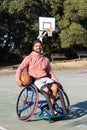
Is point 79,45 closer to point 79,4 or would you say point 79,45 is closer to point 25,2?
point 79,4

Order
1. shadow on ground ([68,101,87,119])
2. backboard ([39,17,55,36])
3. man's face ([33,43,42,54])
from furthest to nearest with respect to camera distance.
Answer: backboard ([39,17,55,36]), shadow on ground ([68,101,87,119]), man's face ([33,43,42,54])

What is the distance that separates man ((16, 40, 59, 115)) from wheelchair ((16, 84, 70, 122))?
0.14 metres

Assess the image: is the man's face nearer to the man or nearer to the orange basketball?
the man

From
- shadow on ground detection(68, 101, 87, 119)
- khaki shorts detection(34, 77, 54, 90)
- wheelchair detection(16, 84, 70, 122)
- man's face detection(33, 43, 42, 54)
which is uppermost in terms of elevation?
man's face detection(33, 43, 42, 54)

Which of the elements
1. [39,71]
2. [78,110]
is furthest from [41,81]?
[78,110]

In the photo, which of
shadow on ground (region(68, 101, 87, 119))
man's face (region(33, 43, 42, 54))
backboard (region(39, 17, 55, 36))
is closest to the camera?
man's face (region(33, 43, 42, 54))

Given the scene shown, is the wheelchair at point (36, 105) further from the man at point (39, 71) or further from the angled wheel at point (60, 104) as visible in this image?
the man at point (39, 71)

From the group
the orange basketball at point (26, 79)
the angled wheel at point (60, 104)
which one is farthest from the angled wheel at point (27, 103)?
the angled wheel at point (60, 104)

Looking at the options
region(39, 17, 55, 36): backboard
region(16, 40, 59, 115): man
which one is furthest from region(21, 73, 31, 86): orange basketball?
region(39, 17, 55, 36): backboard

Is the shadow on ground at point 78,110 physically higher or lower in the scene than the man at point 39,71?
lower

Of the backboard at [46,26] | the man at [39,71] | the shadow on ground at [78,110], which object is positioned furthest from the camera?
the backboard at [46,26]

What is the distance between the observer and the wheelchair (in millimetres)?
8969

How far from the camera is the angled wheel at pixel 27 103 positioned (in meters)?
9.04

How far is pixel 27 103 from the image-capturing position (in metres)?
9.22
